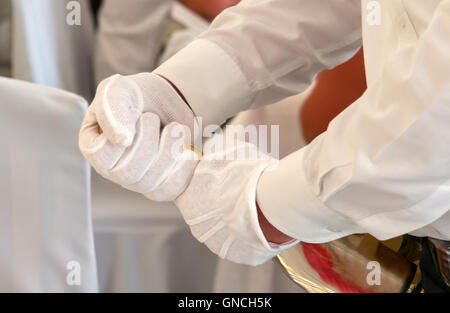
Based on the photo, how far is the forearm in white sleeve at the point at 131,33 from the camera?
107 cm

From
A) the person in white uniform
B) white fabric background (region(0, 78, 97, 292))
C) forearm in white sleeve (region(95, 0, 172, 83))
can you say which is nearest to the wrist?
the person in white uniform

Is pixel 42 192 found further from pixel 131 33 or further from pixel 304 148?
pixel 131 33

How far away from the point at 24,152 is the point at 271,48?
1.03 ft

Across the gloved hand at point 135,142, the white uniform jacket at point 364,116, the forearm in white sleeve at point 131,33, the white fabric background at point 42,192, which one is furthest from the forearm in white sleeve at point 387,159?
the forearm in white sleeve at point 131,33

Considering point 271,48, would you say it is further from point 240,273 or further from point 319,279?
point 240,273

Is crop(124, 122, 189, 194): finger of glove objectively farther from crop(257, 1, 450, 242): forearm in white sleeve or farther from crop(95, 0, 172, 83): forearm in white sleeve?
crop(95, 0, 172, 83): forearm in white sleeve

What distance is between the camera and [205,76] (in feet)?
1.99

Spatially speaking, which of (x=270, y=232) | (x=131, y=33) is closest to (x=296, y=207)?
(x=270, y=232)

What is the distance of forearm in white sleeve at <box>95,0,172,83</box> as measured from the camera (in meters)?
1.07

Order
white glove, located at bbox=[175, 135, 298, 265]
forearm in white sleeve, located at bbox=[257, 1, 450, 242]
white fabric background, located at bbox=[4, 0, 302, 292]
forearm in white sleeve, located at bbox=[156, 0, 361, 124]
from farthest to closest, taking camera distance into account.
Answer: white fabric background, located at bbox=[4, 0, 302, 292]
forearm in white sleeve, located at bbox=[156, 0, 361, 124]
white glove, located at bbox=[175, 135, 298, 265]
forearm in white sleeve, located at bbox=[257, 1, 450, 242]

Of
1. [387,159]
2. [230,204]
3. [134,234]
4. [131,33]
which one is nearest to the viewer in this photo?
[387,159]

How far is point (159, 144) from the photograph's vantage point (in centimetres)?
54

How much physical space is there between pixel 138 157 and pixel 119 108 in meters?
0.05

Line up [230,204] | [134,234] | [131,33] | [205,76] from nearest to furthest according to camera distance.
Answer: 1. [230,204]
2. [205,76]
3. [134,234]
4. [131,33]
